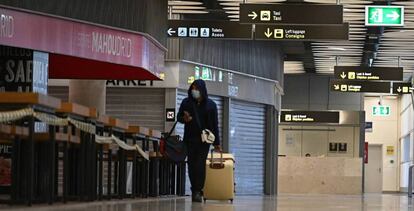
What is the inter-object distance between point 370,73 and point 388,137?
18833mm

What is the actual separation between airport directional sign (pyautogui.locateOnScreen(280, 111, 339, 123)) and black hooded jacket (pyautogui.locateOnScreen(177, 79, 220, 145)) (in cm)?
2060

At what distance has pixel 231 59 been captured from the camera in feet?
70.0

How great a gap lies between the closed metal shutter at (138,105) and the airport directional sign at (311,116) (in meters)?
12.8

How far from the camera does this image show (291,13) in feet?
49.1

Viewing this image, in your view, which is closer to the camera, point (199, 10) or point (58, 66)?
point (58, 66)

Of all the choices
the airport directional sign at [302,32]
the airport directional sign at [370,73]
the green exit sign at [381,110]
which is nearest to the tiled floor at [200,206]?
the airport directional sign at [302,32]

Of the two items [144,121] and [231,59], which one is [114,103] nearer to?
[144,121]

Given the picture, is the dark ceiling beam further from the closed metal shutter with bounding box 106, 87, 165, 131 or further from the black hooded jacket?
the black hooded jacket

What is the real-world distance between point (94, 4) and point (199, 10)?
6.58m

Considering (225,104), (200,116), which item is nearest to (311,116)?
(225,104)

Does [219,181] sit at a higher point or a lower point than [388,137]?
lower

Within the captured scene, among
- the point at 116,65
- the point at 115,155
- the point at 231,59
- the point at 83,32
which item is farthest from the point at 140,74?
the point at 231,59

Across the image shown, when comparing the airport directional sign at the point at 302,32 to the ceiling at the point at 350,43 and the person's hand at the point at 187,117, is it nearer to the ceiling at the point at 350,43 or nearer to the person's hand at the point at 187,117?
the ceiling at the point at 350,43

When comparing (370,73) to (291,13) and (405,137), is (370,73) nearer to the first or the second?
(291,13)
